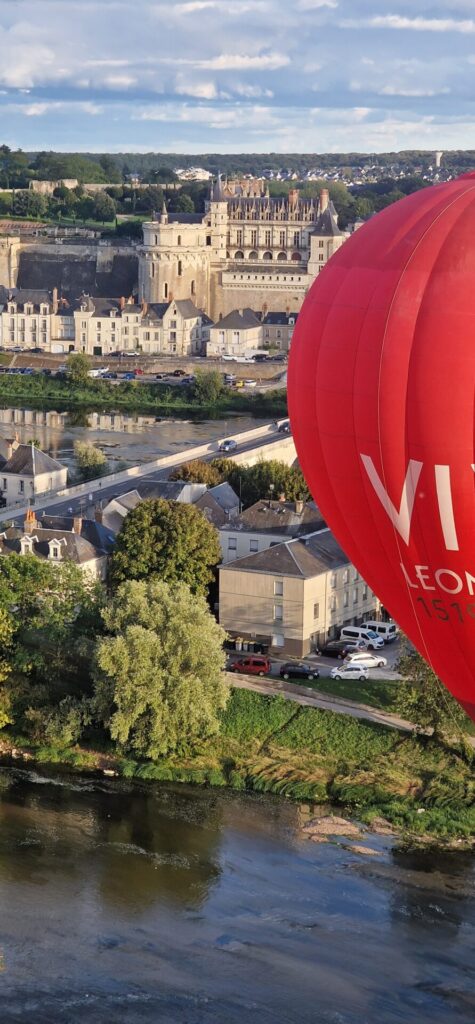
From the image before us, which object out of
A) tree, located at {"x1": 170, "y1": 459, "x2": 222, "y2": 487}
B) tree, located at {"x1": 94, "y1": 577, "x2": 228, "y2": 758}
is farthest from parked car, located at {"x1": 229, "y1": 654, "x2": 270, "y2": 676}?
tree, located at {"x1": 170, "y1": 459, "x2": 222, "y2": 487}

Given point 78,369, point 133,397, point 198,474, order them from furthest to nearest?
point 78,369, point 133,397, point 198,474

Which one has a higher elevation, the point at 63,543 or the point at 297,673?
the point at 63,543

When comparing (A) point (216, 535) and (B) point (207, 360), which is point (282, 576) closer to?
(A) point (216, 535)

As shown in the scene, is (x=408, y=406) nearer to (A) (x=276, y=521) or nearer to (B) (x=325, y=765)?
(B) (x=325, y=765)

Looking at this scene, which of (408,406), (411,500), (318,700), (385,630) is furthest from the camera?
(385,630)

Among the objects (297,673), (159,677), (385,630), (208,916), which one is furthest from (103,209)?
(208,916)

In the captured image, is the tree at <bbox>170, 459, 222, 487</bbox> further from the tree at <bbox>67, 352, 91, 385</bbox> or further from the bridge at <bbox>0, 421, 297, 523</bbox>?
the tree at <bbox>67, 352, 91, 385</bbox>

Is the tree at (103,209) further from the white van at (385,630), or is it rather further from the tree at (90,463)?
the white van at (385,630)
